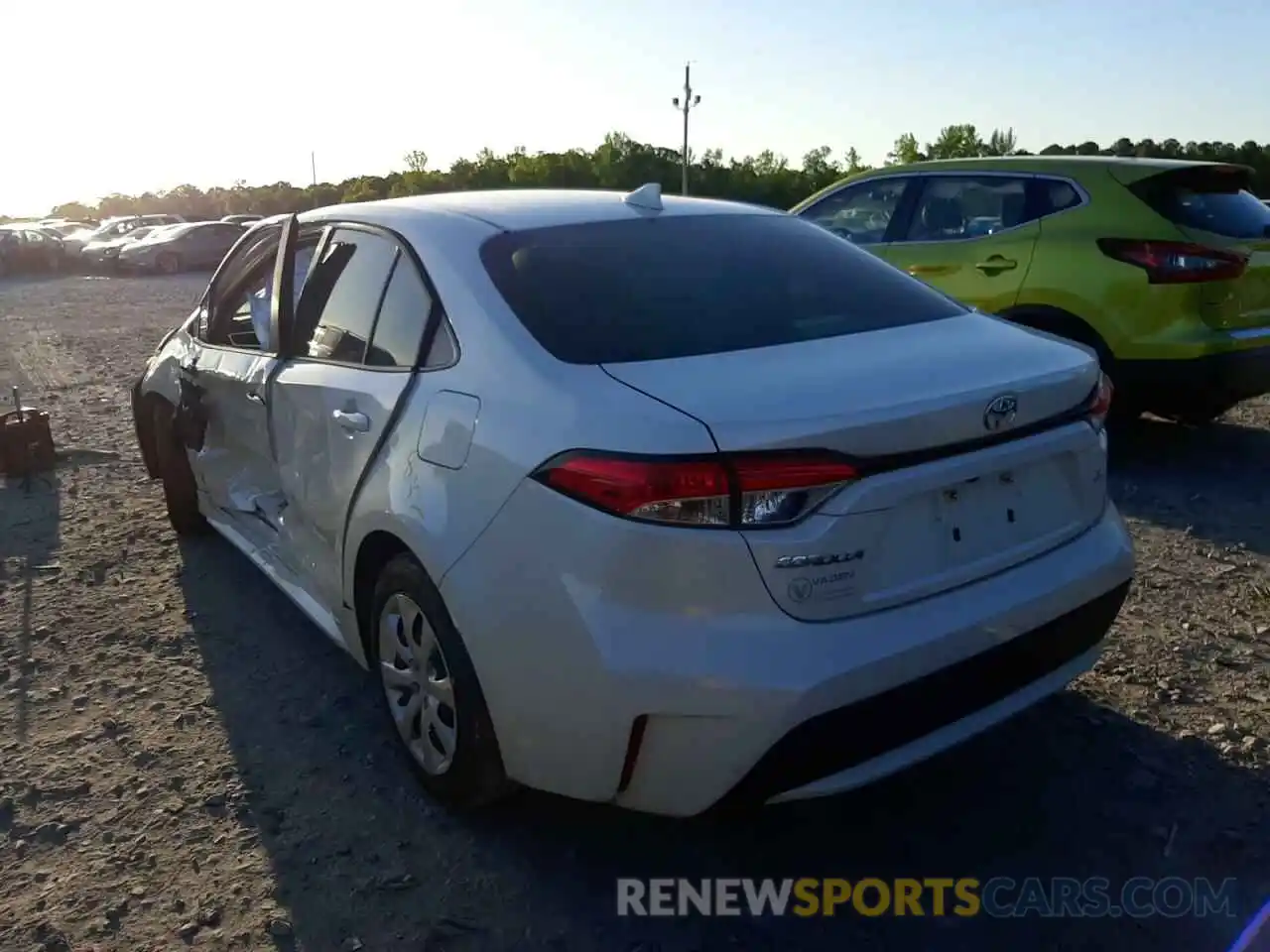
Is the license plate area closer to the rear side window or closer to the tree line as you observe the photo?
the rear side window

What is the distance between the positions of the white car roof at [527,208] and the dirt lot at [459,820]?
1585 mm

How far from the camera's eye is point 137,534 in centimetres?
564

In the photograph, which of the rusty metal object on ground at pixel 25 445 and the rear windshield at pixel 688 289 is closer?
the rear windshield at pixel 688 289

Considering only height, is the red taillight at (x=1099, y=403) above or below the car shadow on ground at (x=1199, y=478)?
above

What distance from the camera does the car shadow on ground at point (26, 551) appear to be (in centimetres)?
406

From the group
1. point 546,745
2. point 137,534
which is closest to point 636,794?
point 546,745

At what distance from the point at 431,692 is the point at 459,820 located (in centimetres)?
39

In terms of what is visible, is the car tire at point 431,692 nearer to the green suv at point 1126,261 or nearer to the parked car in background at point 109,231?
the green suv at point 1126,261

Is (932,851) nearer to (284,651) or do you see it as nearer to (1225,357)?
(284,651)

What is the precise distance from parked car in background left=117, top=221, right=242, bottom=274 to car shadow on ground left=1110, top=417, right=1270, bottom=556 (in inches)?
1076

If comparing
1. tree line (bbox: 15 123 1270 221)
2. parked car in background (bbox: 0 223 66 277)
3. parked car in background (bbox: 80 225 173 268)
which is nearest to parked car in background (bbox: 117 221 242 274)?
parked car in background (bbox: 80 225 173 268)

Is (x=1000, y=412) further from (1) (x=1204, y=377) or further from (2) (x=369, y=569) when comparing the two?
(1) (x=1204, y=377)

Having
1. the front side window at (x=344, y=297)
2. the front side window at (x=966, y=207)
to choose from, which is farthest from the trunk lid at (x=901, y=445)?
the front side window at (x=966, y=207)

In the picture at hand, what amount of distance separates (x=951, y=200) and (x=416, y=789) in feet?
16.9
